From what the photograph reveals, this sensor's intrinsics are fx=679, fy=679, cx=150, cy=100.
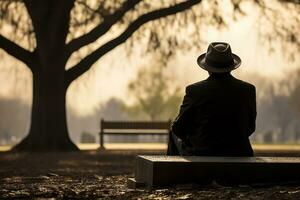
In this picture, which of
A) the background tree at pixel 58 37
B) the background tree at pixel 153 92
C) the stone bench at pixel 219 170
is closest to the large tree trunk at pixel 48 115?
the background tree at pixel 58 37

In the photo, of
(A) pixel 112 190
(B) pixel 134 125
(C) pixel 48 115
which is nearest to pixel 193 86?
(A) pixel 112 190

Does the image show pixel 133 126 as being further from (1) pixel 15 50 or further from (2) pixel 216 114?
(2) pixel 216 114

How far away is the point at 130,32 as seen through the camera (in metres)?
21.4

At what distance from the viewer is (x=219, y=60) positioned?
21.9ft

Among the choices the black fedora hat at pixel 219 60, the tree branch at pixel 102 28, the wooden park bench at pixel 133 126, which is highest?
the tree branch at pixel 102 28

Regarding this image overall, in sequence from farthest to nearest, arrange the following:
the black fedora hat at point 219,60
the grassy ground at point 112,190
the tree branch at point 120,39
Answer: the tree branch at point 120,39 < the black fedora hat at point 219,60 < the grassy ground at point 112,190

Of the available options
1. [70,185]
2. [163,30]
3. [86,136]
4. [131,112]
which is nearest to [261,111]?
[131,112]

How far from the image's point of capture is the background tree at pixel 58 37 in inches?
794

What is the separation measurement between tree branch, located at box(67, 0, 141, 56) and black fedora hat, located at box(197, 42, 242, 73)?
13739 millimetres

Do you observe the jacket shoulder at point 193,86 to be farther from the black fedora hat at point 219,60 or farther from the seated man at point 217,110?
the black fedora hat at point 219,60

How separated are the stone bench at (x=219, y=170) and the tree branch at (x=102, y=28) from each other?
1415 centimetres

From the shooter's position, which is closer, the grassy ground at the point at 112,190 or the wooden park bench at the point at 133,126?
the grassy ground at the point at 112,190

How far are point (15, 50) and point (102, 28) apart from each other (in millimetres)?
2685

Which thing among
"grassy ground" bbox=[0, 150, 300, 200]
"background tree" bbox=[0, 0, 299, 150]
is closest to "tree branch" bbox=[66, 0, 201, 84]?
"background tree" bbox=[0, 0, 299, 150]
